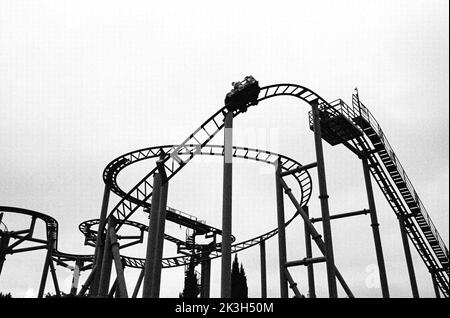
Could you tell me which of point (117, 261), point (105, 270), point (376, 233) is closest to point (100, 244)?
point (105, 270)

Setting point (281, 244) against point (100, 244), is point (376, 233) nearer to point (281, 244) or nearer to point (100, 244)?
point (281, 244)

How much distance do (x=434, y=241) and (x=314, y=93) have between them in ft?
37.5

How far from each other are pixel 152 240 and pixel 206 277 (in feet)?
43.5

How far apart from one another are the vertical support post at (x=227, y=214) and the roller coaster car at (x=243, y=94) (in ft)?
1.53

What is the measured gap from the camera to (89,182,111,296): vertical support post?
1412cm

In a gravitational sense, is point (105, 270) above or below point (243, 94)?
below

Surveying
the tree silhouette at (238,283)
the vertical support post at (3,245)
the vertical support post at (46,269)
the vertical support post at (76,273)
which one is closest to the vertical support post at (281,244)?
the vertical support post at (46,269)

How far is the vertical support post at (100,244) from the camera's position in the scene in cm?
1412

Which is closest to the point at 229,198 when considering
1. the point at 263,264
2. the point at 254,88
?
the point at 254,88

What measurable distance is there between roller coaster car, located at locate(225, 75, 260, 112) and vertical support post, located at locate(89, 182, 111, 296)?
7899 millimetres

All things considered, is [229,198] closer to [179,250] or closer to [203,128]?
[203,128]

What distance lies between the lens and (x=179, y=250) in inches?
875

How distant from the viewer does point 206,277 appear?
23.1 m
